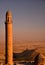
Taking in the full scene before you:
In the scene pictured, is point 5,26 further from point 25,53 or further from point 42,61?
point 25,53

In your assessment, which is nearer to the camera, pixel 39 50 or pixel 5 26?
pixel 5 26

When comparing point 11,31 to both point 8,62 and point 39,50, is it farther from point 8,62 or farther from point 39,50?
point 39,50

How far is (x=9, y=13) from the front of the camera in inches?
263

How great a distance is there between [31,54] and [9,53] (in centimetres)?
345

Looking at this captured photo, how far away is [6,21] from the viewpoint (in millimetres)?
6715

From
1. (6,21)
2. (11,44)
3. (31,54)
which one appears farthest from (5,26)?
(31,54)

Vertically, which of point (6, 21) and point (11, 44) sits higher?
point (6, 21)

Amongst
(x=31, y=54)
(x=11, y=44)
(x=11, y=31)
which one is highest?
(x=11, y=31)

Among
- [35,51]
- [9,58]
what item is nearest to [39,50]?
[35,51]

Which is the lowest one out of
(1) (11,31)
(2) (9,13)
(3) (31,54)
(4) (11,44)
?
(3) (31,54)

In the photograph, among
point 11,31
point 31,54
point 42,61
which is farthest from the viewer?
point 31,54

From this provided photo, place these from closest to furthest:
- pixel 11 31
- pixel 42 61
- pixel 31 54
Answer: pixel 42 61 < pixel 11 31 < pixel 31 54

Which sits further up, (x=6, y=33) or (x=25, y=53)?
(x=6, y=33)

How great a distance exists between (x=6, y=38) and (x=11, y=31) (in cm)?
28
